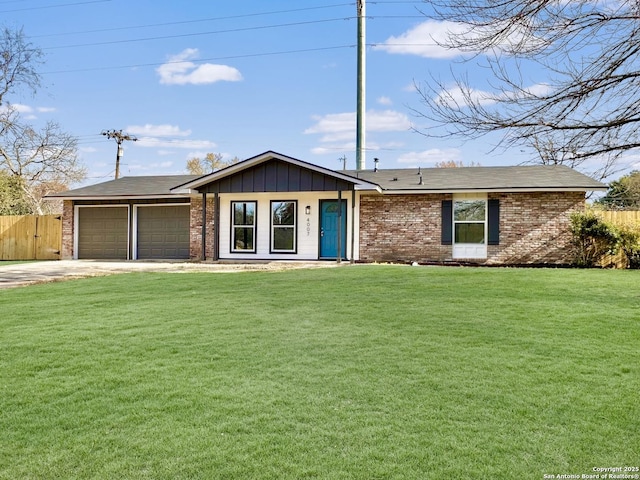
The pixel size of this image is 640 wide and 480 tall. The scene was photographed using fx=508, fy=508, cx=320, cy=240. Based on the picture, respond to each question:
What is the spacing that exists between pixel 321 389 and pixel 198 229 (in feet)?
51.1

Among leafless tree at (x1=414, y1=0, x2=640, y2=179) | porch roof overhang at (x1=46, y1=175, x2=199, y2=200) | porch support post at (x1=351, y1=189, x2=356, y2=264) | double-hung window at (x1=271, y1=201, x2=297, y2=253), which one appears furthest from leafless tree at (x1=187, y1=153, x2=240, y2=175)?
leafless tree at (x1=414, y1=0, x2=640, y2=179)

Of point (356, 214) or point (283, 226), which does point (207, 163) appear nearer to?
point (283, 226)

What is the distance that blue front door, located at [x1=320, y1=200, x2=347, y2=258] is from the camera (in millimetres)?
17578

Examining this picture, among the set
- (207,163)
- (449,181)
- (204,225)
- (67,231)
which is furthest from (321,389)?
(207,163)

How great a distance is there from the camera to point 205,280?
11.4m

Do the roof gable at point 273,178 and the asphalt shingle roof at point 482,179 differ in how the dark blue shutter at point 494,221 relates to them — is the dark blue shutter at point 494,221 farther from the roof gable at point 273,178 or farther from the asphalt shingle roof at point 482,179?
the roof gable at point 273,178

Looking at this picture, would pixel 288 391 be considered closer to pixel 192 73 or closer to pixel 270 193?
pixel 270 193

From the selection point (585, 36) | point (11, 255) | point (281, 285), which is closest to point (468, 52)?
point (585, 36)

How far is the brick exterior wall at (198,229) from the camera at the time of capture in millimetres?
18688

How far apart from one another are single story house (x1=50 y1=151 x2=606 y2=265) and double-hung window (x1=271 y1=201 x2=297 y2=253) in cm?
4

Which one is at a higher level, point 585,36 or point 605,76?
point 585,36

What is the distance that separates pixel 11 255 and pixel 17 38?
12.8 m

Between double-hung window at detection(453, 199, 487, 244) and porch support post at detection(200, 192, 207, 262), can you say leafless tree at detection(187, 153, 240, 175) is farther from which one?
double-hung window at detection(453, 199, 487, 244)

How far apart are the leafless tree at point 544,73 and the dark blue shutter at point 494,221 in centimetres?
1092
